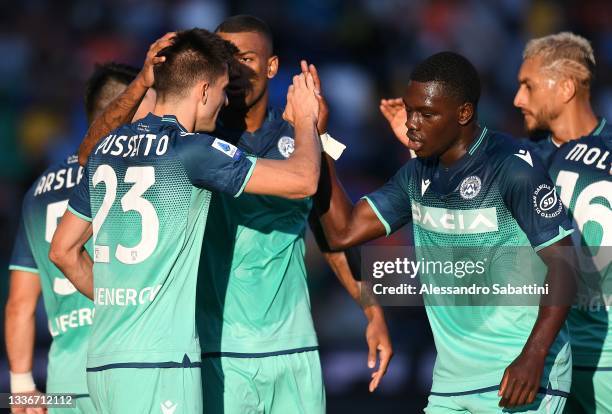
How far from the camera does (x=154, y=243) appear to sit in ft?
15.9

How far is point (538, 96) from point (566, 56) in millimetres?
311

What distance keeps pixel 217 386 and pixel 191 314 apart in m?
0.91

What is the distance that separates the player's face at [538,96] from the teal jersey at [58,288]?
9.55 ft

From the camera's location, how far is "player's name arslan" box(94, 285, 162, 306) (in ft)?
15.9

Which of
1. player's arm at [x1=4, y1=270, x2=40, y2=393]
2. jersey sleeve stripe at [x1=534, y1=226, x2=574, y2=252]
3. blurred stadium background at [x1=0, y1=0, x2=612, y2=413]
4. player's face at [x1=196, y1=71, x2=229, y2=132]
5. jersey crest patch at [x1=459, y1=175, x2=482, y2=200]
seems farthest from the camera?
blurred stadium background at [x1=0, y1=0, x2=612, y2=413]

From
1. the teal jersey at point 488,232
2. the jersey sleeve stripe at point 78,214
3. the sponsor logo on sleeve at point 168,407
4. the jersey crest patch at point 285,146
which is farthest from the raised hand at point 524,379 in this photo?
the jersey sleeve stripe at point 78,214

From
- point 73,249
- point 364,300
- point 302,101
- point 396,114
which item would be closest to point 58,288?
point 73,249

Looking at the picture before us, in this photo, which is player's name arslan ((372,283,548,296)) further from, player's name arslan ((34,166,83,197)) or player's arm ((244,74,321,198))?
player's name arslan ((34,166,83,197))

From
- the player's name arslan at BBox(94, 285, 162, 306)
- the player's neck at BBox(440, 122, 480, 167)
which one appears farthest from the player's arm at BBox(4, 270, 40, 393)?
the player's neck at BBox(440, 122, 480, 167)

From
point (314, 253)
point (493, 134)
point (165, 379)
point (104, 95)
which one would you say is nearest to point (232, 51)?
point (104, 95)

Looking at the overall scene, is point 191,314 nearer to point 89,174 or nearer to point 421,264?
point 89,174

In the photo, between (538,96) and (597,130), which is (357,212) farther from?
(597,130)

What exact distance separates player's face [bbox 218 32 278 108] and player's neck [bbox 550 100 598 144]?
6.40 feet

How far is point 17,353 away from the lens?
640cm
